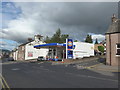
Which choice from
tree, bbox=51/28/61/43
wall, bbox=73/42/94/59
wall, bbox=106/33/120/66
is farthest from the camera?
tree, bbox=51/28/61/43

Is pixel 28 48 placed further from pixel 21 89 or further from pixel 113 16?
pixel 21 89

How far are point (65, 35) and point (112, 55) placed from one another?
74.5 meters

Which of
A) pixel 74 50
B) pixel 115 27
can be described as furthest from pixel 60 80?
pixel 74 50

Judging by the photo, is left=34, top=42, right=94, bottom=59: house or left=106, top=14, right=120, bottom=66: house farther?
left=34, top=42, right=94, bottom=59: house

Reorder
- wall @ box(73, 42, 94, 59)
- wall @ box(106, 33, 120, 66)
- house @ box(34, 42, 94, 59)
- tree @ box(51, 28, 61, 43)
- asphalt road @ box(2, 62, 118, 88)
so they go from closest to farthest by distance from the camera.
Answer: asphalt road @ box(2, 62, 118, 88) < wall @ box(106, 33, 120, 66) < house @ box(34, 42, 94, 59) < wall @ box(73, 42, 94, 59) < tree @ box(51, 28, 61, 43)

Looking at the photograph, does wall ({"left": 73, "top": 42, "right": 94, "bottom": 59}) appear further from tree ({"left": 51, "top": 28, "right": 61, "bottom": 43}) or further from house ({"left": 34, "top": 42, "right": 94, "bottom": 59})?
tree ({"left": 51, "top": 28, "right": 61, "bottom": 43})

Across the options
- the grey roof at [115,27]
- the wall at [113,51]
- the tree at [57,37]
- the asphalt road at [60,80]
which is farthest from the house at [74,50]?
the tree at [57,37]

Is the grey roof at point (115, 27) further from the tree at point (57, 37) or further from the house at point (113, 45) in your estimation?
the tree at point (57, 37)

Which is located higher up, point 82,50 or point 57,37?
point 57,37

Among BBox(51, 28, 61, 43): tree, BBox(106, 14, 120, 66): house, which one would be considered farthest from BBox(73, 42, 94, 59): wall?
BBox(51, 28, 61, 43): tree

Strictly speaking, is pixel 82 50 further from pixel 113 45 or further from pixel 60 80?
pixel 60 80

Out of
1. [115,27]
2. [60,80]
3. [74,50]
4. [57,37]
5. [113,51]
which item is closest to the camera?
[60,80]

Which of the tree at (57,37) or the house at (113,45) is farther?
the tree at (57,37)

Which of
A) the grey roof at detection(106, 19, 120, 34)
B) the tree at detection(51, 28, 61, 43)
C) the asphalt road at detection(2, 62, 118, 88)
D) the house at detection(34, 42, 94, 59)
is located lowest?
the asphalt road at detection(2, 62, 118, 88)
